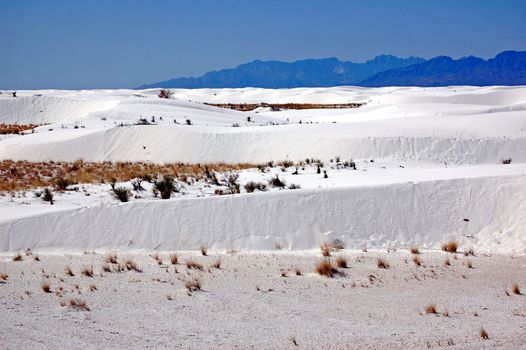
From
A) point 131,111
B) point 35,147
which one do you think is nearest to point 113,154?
point 35,147

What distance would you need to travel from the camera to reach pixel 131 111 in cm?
4512

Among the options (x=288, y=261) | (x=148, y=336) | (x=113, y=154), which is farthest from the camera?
(x=113, y=154)

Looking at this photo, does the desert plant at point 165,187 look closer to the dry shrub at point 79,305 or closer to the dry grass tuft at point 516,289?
the dry shrub at point 79,305

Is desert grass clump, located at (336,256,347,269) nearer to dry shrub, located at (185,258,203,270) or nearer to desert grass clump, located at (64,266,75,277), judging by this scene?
dry shrub, located at (185,258,203,270)

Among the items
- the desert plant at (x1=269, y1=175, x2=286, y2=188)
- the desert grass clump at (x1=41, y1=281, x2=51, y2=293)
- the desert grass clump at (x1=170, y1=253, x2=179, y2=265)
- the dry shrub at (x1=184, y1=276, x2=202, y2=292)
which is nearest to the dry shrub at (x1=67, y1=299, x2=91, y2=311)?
the desert grass clump at (x1=41, y1=281, x2=51, y2=293)

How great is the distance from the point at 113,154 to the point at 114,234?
59.5 feet

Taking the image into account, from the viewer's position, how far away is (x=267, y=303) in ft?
28.9

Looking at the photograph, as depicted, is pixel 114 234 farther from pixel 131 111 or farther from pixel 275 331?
pixel 131 111

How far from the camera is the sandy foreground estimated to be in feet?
23.7

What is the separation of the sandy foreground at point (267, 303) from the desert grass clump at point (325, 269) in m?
0.12

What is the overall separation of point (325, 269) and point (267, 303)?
6.18 feet

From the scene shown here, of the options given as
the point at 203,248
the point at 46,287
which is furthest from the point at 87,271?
the point at 203,248

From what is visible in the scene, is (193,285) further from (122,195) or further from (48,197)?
Result: (48,197)

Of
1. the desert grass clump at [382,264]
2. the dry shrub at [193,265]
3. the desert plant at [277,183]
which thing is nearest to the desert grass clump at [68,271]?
the dry shrub at [193,265]
